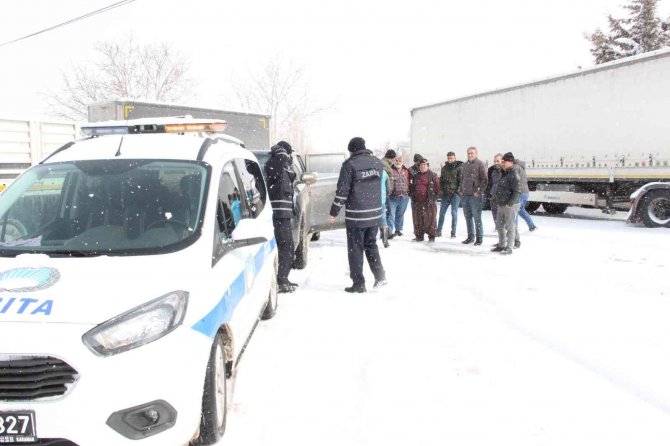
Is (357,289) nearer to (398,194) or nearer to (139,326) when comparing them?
(139,326)

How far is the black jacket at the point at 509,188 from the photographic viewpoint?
26.8ft

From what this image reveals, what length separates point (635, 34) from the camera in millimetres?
28016

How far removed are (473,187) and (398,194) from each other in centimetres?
160

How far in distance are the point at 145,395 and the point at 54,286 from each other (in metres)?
0.68

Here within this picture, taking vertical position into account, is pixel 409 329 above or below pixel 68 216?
below

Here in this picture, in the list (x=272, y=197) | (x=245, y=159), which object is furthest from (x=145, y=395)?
(x=272, y=197)

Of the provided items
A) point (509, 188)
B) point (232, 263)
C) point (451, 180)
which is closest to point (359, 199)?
point (232, 263)

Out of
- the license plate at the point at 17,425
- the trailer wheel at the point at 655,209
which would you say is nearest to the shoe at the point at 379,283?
the license plate at the point at 17,425

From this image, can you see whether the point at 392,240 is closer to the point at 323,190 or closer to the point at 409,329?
the point at 323,190

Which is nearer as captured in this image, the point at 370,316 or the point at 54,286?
the point at 54,286

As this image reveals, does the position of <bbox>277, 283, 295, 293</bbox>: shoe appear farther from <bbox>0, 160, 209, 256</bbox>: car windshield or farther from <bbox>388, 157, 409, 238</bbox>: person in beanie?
<bbox>388, 157, 409, 238</bbox>: person in beanie

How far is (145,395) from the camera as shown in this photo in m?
2.20

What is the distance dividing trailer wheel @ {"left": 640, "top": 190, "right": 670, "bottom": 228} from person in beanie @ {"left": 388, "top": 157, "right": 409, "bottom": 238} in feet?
20.2

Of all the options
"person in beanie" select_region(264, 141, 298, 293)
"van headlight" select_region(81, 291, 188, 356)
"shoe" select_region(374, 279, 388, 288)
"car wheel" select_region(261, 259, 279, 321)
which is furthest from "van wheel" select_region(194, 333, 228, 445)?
"shoe" select_region(374, 279, 388, 288)
